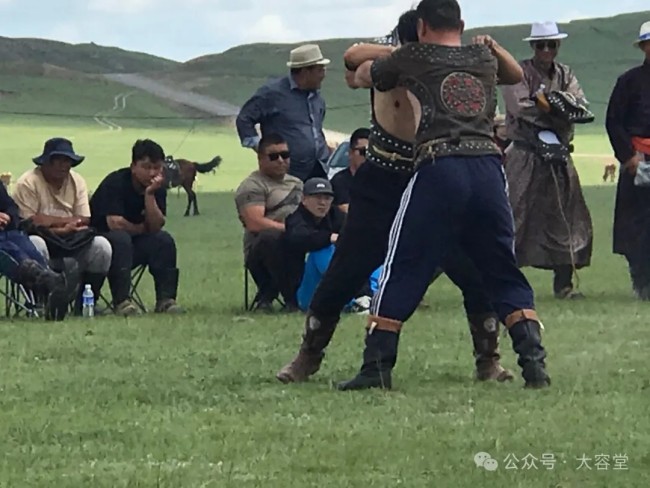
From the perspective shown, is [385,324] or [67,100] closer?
[385,324]

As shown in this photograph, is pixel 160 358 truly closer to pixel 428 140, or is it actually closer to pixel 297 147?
pixel 428 140

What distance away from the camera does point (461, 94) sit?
7.46 m

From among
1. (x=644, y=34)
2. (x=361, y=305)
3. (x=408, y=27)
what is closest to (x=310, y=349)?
(x=408, y=27)

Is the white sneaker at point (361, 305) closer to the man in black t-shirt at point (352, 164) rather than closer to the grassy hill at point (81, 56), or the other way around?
the man in black t-shirt at point (352, 164)

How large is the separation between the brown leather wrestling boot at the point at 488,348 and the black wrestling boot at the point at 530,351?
0.35 m

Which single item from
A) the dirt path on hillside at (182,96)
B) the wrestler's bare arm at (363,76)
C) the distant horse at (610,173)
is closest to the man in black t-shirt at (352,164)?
the wrestler's bare arm at (363,76)

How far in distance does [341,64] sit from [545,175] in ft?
225

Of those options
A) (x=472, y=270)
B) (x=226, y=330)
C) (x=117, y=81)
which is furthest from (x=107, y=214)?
(x=117, y=81)

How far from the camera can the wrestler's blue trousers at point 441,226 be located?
24.3 ft

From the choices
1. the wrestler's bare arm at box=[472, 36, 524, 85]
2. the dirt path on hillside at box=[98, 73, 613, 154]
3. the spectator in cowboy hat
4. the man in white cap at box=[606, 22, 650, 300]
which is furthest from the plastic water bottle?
the dirt path on hillside at box=[98, 73, 613, 154]

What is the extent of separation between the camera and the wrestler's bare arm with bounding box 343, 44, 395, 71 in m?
7.70

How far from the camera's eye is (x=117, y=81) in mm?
77938

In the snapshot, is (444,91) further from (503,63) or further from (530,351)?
(530,351)

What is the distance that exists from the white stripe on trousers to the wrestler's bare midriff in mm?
277
